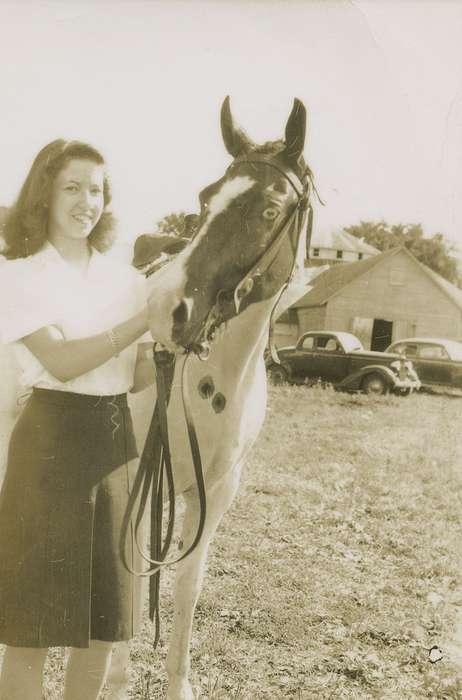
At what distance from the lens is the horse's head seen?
137cm

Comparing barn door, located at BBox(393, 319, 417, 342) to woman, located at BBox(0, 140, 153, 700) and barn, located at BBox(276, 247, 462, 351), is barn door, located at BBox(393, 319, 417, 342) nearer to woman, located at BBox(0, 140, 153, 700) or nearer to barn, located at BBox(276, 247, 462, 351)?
barn, located at BBox(276, 247, 462, 351)

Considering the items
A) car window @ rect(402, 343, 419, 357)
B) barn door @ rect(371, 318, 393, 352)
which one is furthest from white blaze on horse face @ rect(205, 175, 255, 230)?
car window @ rect(402, 343, 419, 357)

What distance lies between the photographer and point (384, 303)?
3.06 meters

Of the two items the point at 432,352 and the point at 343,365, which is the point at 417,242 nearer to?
the point at 432,352

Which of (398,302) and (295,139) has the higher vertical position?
(295,139)

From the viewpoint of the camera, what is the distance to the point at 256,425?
2020 mm

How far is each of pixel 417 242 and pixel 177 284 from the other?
1773 millimetres

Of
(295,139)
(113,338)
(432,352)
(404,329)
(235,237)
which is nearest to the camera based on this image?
(113,338)

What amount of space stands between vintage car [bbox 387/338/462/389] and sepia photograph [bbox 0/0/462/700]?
0.07m

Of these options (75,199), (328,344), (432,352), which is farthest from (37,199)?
(432,352)

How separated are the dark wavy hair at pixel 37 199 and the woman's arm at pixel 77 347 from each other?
27cm

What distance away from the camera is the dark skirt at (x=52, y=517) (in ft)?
4.59

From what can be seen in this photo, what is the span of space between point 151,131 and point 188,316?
1051mm

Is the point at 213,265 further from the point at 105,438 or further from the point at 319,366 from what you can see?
the point at 319,366
